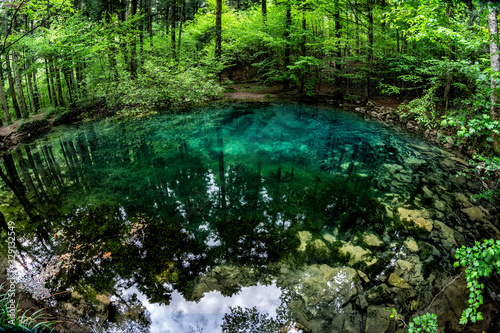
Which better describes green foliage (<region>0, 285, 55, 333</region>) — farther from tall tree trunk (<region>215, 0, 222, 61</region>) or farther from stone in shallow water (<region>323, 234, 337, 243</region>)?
tall tree trunk (<region>215, 0, 222, 61</region>)

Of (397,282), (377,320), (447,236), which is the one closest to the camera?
(377,320)

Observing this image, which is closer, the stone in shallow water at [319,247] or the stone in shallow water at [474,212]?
the stone in shallow water at [319,247]

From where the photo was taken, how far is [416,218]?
6.23 m

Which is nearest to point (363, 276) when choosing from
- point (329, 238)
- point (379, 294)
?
point (379, 294)

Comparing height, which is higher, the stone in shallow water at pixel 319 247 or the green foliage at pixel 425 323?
the green foliage at pixel 425 323

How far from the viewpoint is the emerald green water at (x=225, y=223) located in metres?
4.38

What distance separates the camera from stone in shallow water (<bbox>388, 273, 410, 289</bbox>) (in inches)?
178

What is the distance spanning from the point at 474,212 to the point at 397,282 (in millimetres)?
3709

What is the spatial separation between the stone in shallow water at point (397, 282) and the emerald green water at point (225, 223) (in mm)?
116

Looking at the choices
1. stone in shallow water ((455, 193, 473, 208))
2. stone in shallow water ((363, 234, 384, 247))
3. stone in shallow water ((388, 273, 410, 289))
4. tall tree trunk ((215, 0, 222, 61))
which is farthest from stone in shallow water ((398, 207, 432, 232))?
tall tree trunk ((215, 0, 222, 61))

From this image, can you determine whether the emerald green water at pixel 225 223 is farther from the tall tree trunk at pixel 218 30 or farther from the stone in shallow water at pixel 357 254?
the tall tree trunk at pixel 218 30

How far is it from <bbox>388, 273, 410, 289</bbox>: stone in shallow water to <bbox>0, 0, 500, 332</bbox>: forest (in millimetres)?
47

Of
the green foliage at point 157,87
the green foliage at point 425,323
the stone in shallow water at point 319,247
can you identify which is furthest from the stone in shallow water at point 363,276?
the green foliage at point 157,87

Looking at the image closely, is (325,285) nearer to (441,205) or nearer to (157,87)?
(441,205)
